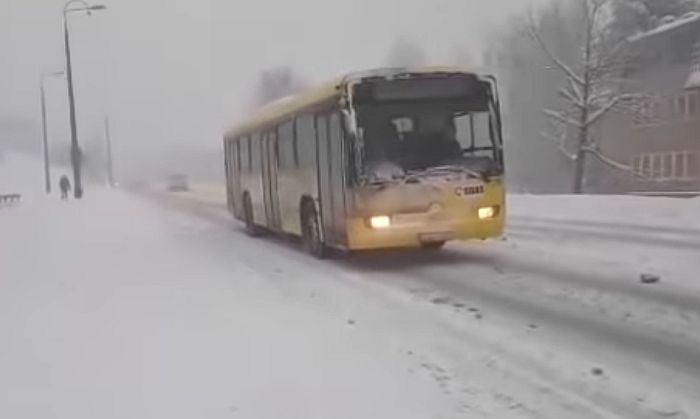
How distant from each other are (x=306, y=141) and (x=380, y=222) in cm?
300

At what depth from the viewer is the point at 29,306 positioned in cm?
1122

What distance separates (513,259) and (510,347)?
6473 millimetres

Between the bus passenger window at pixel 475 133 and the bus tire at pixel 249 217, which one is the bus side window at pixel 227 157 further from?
the bus passenger window at pixel 475 133

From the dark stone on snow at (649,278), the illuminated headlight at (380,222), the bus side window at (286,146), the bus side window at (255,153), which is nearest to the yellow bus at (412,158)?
the illuminated headlight at (380,222)

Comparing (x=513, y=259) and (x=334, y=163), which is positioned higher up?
(x=334, y=163)

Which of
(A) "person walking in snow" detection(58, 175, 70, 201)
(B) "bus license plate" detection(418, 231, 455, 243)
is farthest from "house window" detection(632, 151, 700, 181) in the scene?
(B) "bus license plate" detection(418, 231, 455, 243)

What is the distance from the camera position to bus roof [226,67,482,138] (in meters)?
14.2

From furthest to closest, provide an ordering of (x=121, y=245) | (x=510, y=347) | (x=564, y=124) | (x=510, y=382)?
1. (x=564, y=124)
2. (x=121, y=245)
3. (x=510, y=347)
4. (x=510, y=382)

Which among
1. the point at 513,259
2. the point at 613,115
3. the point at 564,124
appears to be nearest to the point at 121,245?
the point at 513,259

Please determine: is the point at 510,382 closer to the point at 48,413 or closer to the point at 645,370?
the point at 645,370

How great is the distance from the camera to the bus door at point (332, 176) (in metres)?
14.2

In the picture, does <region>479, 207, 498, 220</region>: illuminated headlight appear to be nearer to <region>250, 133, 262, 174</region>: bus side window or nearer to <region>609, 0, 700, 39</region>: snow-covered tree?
<region>250, 133, 262, 174</region>: bus side window

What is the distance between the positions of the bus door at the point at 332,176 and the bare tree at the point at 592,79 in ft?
102

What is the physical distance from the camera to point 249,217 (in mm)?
22625
